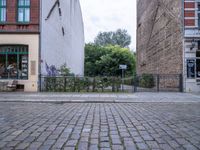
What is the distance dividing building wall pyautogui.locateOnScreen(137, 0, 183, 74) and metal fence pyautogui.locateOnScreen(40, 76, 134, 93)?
5786mm

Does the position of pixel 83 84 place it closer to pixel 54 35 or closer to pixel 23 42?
pixel 23 42

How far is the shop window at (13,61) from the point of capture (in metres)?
19.9

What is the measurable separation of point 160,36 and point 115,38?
7141 cm

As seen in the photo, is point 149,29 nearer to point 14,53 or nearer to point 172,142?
point 14,53

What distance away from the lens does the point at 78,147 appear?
4.43m

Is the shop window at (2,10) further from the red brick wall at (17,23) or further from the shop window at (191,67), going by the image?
the shop window at (191,67)


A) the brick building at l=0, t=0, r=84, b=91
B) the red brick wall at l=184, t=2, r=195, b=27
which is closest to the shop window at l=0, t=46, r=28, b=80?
the brick building at l=0, t=0, r=84, b=91

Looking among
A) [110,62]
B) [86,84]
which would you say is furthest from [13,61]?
[110,62]

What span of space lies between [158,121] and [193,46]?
14.3m

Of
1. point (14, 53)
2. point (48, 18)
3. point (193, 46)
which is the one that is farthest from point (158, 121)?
point (48, 18)

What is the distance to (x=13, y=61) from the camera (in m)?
20.0

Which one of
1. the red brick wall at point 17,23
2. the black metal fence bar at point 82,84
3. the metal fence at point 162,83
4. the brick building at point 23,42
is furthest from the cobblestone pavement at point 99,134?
the red brick wall at point 17,23

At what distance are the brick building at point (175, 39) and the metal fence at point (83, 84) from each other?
5.40 meters

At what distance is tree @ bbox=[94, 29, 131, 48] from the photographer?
96562 millimetres
